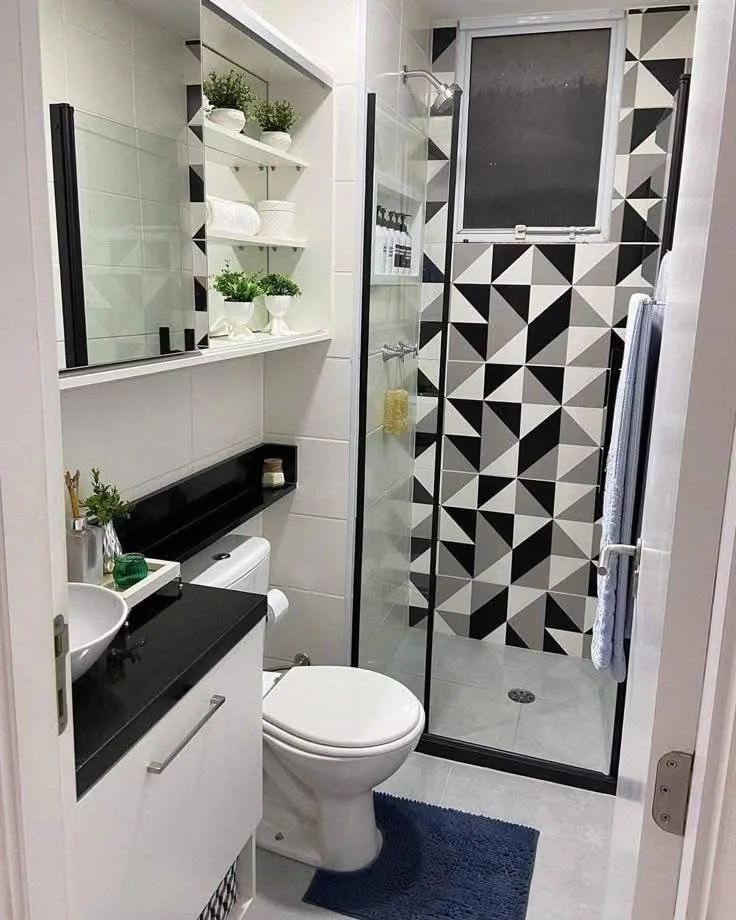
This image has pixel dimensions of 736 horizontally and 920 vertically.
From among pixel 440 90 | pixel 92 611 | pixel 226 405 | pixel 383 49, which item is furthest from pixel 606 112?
pixel 92 611

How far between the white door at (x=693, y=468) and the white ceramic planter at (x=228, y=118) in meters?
1.30

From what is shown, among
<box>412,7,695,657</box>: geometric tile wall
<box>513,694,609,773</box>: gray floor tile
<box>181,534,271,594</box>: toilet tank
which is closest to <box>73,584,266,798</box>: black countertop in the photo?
<box>181,534,271,594</box>: toilet tank

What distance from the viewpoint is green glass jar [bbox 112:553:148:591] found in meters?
1.59

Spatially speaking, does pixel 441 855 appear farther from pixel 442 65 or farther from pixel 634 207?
pixel 442 65

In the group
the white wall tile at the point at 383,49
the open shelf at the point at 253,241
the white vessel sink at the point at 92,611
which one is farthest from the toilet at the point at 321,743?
the white wall tile at the point at 383,49

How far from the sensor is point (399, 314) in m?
2.62

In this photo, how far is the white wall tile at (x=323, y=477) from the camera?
2.47 m

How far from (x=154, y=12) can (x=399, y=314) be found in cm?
125

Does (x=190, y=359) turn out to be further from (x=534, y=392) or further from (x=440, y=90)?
(x=534, y=392)

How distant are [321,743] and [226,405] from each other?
3.21 feet

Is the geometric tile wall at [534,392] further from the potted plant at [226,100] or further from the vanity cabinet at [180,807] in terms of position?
the vanity cabinet at [180,807]

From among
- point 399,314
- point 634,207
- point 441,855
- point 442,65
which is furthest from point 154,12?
point 441,855

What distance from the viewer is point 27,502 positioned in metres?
0.78

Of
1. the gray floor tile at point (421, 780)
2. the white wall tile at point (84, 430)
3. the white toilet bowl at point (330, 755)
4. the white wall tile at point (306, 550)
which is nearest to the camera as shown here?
the white wall tile at point (84, 430)
